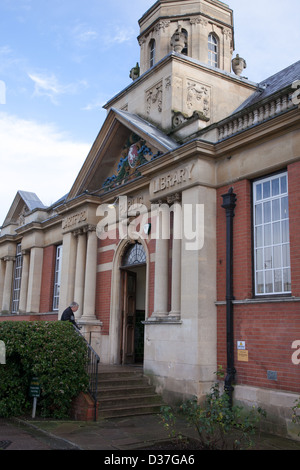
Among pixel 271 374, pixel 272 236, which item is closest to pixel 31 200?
pixel 272 236

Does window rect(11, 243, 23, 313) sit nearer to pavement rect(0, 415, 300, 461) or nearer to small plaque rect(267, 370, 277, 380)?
pavement rect(0, 415, 300, 461)

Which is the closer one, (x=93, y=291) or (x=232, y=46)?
(x=93, y=291)

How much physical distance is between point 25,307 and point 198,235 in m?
11.4

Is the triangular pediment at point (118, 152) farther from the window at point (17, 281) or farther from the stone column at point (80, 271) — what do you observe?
the window at point (17, 281)

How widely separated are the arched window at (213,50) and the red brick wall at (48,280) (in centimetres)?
Answer: 917

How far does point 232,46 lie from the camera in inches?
667

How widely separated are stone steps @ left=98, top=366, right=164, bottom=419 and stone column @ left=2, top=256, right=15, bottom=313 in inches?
449

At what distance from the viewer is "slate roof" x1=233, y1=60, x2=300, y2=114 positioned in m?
13.3

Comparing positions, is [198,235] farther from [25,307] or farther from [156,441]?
[25,307]

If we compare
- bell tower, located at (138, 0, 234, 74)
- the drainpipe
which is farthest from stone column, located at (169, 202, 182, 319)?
bell tower, located at (138, 0, 234, 74)

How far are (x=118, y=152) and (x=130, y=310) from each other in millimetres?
4954

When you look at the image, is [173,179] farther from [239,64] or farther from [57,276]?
[57,276]

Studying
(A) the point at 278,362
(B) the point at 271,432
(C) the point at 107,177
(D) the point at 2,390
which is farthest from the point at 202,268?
(C) the point at 107,177

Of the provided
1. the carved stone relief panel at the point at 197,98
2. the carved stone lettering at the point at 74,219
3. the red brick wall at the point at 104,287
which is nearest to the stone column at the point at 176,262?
the red brick wall at the point at 104,287
